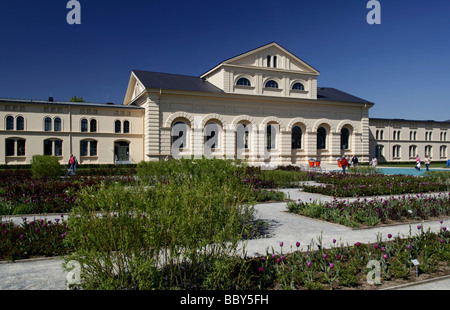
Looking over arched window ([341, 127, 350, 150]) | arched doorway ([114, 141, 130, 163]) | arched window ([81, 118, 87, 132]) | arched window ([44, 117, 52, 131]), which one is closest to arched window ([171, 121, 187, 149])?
arched doorway ([114, 141, 130, 163])

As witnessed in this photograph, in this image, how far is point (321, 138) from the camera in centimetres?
3969

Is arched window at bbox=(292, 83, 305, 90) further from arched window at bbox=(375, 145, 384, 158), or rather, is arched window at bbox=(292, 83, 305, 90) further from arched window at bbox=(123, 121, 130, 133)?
arched window at bbox=(123, 121, 130, 133)

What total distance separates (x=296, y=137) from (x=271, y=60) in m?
9.53

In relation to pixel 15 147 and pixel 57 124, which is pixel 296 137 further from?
pixel 15 147

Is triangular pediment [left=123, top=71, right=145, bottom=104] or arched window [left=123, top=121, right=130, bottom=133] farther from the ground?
triangular pediment [left=123, top=71, right=145, bottom=104]

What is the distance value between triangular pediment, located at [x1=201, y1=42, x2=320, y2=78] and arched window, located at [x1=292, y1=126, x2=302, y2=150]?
6818 millimetres

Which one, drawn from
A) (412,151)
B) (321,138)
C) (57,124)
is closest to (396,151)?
(412,151)

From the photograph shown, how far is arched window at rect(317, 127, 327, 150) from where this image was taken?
39.5m

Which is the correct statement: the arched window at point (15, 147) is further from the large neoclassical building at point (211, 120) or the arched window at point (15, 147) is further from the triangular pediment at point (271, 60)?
the triangular pediment at point (271, 60)

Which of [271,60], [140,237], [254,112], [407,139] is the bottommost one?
[140,237]

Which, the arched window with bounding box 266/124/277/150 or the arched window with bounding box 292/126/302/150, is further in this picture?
the arched window with bounding box 292/126/302/150
